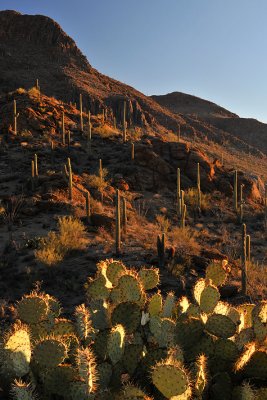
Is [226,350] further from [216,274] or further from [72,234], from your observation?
[72,234]

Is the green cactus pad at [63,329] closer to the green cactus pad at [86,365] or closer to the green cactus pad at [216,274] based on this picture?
the green cactus pad at [86,365]

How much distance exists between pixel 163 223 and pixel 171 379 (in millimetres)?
15418

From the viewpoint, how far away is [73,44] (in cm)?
6141

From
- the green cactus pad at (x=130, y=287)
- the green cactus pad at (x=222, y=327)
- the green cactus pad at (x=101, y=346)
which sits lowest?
the green cactus pad at (x=101, y=346)

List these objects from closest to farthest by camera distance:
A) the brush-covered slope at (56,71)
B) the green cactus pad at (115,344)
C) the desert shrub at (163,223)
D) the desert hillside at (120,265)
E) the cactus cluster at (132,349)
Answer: the cactus cluster at (132,349) → the desert hillside at (120,265) → the green cactus pad at (115,344) → the desert shrub at (163,223) → the brush-covered slope at (56,71)

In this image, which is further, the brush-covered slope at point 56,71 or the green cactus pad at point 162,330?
the brush-covered slope at point 56,71

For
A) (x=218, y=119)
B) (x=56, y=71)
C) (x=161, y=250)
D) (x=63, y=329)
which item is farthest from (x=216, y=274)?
(x=218, y=119)

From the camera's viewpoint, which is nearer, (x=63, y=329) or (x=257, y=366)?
(x=257, y=366)

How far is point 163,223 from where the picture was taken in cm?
1811

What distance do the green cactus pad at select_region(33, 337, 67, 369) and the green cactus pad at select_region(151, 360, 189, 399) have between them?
2.33ft

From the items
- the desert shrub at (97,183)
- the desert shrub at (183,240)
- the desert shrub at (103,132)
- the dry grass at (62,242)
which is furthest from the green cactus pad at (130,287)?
the desert shrub at (103,132)

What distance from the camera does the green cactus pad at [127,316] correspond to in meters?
3.74

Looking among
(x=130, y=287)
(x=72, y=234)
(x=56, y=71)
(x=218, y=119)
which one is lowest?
(x=72, y=234)

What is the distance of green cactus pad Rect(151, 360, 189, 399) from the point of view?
2.71m
